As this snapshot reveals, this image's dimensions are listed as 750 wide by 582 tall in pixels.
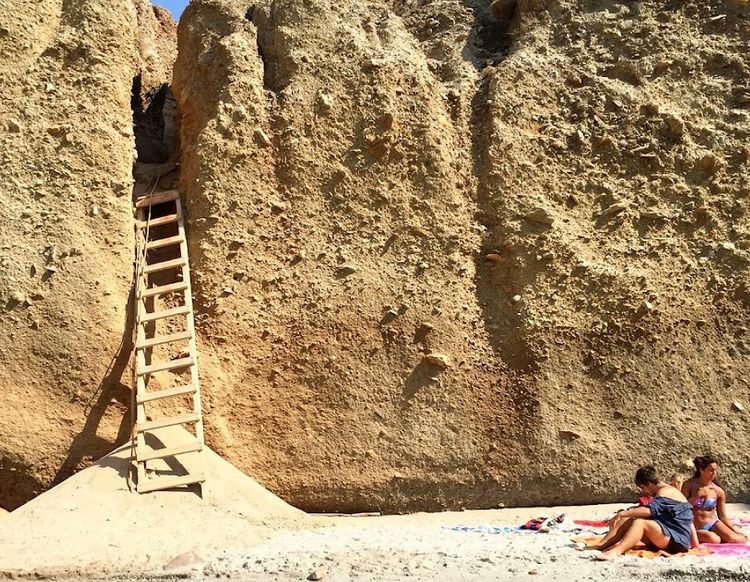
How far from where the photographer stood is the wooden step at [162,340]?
5.89 m

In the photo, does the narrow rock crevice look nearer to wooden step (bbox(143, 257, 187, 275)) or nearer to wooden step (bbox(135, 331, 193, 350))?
wooden step (bbox(143, 257, 187, 275))

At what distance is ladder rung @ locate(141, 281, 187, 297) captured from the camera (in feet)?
20.5

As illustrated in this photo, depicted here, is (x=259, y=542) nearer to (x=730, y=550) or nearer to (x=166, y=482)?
(x=166, y=482)

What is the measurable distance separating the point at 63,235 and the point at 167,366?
1492 mm

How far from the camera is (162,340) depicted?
5.92 m

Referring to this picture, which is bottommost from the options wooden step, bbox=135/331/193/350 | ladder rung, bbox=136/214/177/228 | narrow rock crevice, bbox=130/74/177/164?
wooden step, bbox=135/331/193/350

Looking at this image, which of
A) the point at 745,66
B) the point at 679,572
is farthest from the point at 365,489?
the point at 745,66

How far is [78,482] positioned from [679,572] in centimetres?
367

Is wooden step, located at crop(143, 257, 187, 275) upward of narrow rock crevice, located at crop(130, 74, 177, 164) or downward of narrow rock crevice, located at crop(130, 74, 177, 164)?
downward

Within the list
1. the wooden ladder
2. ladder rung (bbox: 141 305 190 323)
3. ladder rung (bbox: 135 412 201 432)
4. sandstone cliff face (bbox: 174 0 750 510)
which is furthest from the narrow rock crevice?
ladder rung (bbox: 135 412 201 432)

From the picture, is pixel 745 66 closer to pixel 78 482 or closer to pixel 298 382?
pixel 298 382

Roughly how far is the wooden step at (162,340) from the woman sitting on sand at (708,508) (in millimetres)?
3708

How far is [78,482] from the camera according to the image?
512 centimetres

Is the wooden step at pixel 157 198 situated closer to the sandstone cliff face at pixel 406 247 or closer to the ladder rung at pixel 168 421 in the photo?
the sandstone cliff face at pixel 406 247
